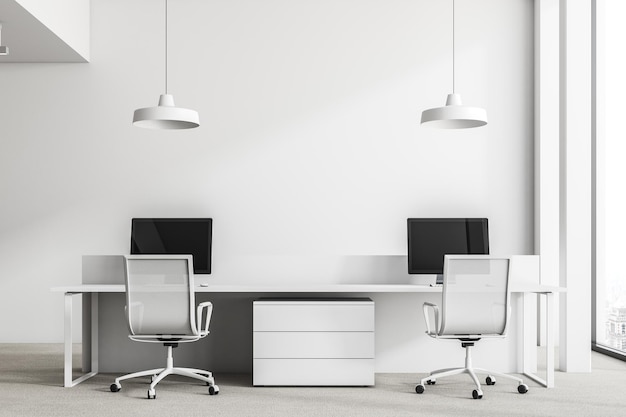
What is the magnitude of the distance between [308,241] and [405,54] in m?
2.33

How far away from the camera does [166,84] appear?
779 centimetres

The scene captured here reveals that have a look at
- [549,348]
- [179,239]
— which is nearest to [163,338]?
[179,239]

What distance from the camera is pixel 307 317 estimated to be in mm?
5402

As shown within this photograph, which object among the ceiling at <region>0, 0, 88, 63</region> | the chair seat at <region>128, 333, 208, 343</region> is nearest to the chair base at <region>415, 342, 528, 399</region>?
the chair seat at <region>128, 333, 208, 343</region>

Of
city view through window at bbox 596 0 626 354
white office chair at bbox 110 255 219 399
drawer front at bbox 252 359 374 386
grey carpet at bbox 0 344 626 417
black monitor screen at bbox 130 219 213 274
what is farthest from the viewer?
city view through window at bbox 596 0 626 354

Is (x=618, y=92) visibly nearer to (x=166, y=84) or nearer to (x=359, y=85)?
(x=359, y=85)

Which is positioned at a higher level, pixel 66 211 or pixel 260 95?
pixel 260 95

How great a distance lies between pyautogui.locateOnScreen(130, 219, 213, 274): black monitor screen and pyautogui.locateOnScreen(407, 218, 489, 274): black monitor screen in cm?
175

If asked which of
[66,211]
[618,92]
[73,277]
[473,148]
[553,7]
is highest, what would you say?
[553,7]

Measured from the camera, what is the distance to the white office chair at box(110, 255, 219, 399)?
5.01 metres

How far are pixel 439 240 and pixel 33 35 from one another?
432 cm

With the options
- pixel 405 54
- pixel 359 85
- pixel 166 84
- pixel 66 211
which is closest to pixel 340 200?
pixel 359 85

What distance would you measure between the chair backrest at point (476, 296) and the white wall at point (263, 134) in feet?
8.84

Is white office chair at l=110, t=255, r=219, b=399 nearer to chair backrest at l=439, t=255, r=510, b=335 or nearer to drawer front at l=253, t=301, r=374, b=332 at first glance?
drawer front at l=253, t=301, r=374, b=332
